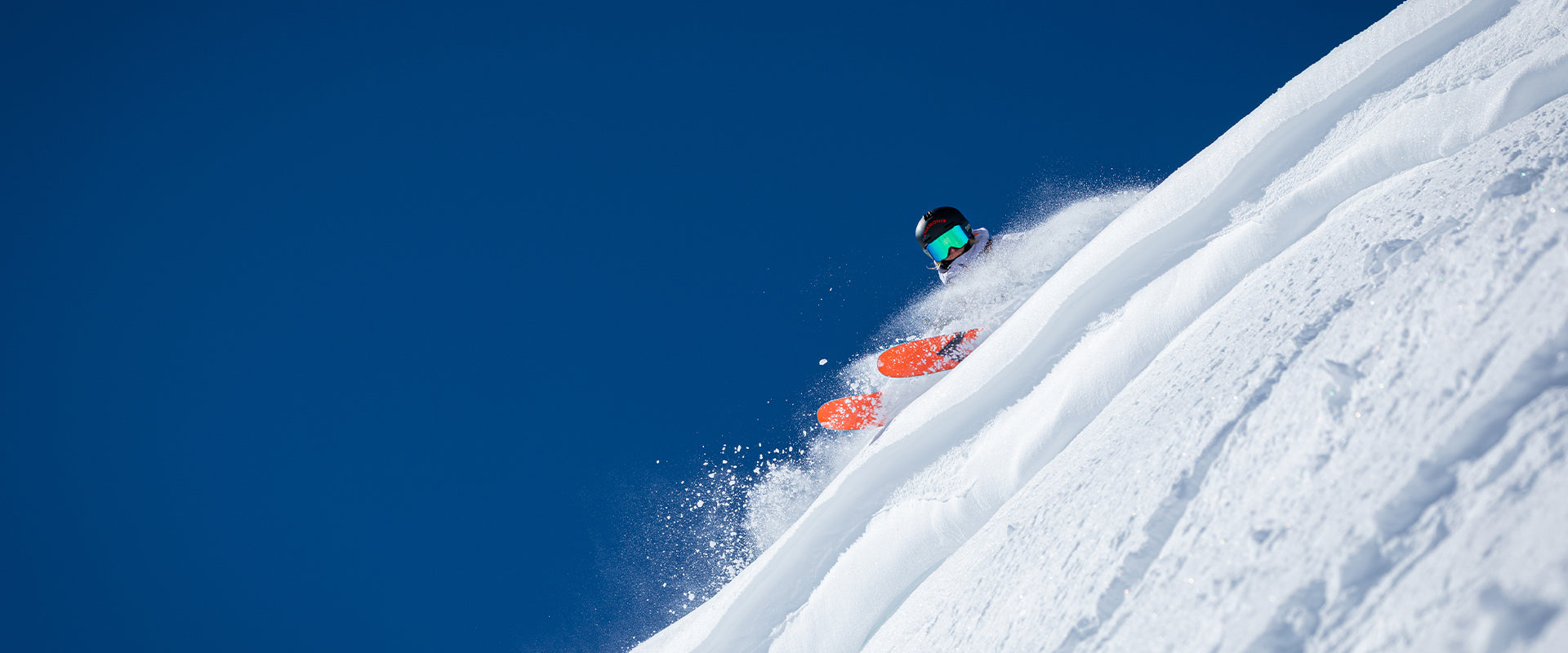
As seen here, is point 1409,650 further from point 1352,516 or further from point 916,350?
point 916,350

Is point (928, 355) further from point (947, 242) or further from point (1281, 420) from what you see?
point (1281, 420)

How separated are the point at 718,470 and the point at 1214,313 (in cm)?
375

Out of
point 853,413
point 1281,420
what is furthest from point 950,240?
point 1281,420

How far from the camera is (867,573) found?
2.65 metres

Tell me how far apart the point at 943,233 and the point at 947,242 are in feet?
0.24

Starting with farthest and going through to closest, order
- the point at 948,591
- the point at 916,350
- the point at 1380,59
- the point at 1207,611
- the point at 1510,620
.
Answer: the point at 916,350 < the point at 1380,59 < the point at 948,591 < the point at 1207,611 < the point at 1510,620

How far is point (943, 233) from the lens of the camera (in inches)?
174

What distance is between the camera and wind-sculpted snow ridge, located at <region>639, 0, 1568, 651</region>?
3.50 feet

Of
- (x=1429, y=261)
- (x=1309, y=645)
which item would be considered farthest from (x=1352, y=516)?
(x=1429, y=261)

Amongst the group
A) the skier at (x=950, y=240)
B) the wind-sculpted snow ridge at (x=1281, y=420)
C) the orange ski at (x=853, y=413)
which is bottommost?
the wind-sculpted snow ridge at (x=1281, y=420)

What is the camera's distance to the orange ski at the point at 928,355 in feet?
14.0

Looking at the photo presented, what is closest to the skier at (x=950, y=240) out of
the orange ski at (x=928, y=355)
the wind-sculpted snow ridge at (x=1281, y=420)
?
the orange ski at (x=928, y=355)

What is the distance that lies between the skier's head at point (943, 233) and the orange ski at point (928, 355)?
0.56 m

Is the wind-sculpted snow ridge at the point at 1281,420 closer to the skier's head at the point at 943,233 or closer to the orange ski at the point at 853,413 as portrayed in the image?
the skier's head at the point at 943,233
